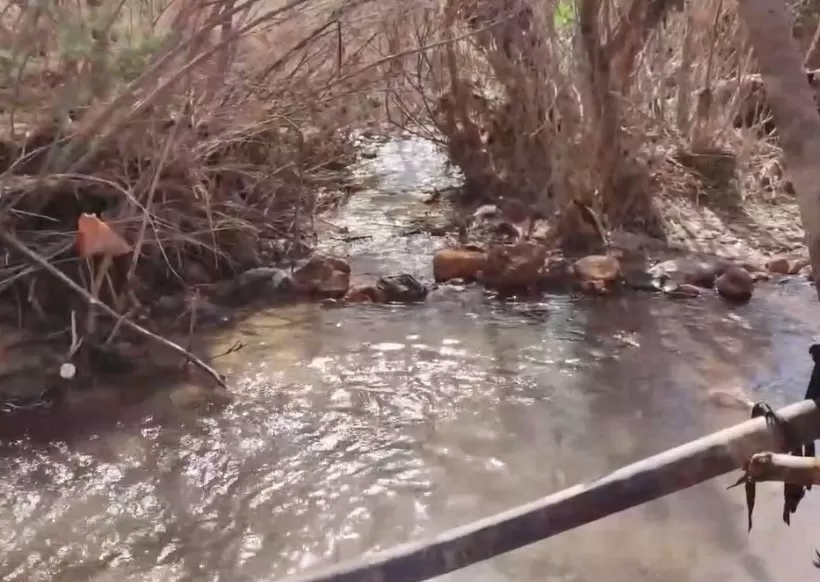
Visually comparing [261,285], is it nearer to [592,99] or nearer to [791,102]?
[592,99]

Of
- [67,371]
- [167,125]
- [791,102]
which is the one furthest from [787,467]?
[167,125]

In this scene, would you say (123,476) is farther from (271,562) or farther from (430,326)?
(430,326)

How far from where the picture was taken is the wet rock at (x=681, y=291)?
175 inches

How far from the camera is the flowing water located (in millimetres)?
2445

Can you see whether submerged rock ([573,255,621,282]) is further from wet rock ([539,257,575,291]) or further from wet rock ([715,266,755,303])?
wet rock ([715,266,755,303])

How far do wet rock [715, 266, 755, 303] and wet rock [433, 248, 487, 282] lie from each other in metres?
1.18

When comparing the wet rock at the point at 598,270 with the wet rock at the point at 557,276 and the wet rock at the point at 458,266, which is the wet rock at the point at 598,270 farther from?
the wet rock at the point at 458,266

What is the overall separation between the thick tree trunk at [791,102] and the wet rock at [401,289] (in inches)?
108

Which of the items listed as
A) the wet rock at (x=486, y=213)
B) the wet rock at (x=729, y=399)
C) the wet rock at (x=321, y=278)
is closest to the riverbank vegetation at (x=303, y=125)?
A: the wet rock at (x=321, y=278)

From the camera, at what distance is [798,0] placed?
476 centimetres

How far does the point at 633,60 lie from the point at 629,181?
26.5 inches

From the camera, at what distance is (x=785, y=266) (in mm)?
4727

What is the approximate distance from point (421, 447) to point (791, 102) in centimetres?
173

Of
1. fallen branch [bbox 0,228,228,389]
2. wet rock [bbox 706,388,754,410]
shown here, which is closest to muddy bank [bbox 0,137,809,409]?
fallen branch [bbox 0,228,228,389]
